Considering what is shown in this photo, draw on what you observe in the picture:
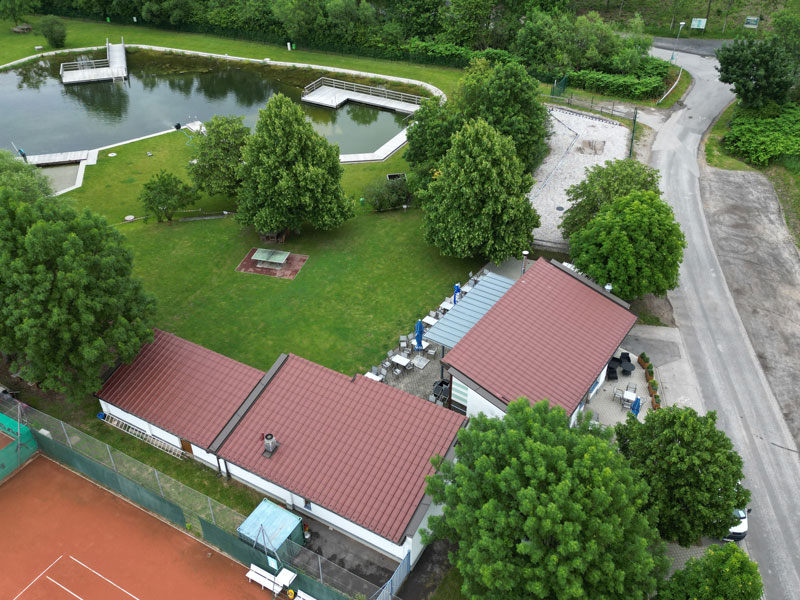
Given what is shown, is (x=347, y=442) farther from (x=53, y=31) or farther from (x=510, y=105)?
(x=53, y=31)

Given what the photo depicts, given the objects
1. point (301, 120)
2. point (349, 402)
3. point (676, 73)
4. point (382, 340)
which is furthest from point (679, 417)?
point (676, 73)

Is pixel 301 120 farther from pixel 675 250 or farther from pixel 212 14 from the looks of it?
pixel 212 14

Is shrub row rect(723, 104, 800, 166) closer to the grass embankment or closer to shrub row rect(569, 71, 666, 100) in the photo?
the grass embankment

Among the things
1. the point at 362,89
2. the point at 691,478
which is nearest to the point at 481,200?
the point at 691,478

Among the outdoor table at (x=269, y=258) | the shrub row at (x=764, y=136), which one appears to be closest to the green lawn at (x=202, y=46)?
the shrub row at (x=764, y=136)

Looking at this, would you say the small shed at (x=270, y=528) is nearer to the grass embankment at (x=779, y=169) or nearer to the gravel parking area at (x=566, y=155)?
the gravel parking area at (x=566, y=155)

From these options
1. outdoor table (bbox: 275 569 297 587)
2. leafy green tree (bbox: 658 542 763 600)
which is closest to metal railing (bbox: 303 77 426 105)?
outdoor table (bbox: 275 569 297 587)
